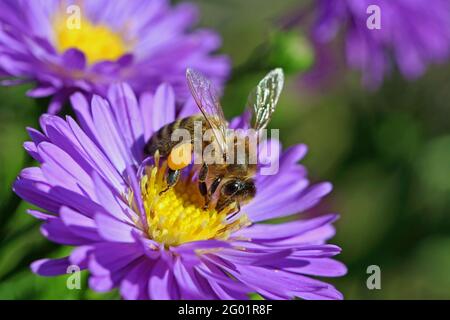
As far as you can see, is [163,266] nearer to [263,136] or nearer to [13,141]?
[263,136]

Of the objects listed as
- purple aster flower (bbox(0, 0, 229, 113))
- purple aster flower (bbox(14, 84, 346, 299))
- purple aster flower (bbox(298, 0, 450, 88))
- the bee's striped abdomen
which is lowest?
purple aster flower (bbox(14, 84, 346, 299))

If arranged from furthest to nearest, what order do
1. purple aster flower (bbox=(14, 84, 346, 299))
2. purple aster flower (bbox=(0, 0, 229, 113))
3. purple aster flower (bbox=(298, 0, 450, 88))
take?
purple aster flower (bbox=(298, 0, 450, 88)) < purple aster flower (bbox=(0, 0, 229, 113)) < purple aster flower (bbox=(14, 84, 346, 299))

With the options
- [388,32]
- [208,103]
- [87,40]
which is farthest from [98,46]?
[388,32]

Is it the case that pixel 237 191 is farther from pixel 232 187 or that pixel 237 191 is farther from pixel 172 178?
pixel 172 178

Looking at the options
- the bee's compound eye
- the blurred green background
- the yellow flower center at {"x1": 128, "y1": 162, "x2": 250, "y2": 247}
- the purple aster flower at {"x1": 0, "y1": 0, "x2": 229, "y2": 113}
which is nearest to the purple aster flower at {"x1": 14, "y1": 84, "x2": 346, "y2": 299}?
the yellow flower center at {"x1": 128, "y1": 162, "x2": 250, "y2": 247}

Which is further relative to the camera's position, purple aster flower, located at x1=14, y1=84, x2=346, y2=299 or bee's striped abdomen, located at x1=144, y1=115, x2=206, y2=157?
bee's striped abdomen, located at x1=144, y1=115, x2=206, y2=157

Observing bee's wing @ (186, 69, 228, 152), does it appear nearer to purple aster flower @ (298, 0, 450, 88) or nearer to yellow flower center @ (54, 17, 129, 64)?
yellow flower center @ (54, 17, 129, 64)

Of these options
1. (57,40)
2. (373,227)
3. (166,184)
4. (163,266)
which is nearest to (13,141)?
(57,40)
